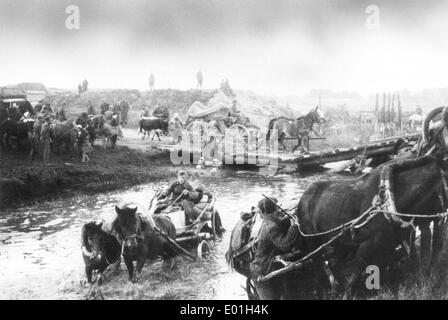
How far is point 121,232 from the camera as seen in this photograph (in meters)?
5.06

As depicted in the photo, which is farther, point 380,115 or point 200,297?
point 380,115

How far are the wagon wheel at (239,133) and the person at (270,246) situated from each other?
266 centimetres

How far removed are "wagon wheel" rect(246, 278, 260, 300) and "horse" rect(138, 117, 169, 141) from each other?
443cm

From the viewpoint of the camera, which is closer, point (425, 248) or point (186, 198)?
point (425, 248)

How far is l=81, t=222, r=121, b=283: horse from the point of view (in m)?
4.95

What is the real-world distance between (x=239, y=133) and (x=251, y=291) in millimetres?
3402

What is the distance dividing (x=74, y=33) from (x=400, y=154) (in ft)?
15.1

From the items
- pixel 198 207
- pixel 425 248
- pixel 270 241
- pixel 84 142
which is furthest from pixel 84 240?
pixel 425 248

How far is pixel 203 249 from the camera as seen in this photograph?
18.3 ft

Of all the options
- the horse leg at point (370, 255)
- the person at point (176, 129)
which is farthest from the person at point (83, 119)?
the horse leg at point (370, 255)

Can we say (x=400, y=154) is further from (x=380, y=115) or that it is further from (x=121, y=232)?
(x=121, y=232)

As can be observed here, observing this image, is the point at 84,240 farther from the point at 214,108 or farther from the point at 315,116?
the point at 315,116

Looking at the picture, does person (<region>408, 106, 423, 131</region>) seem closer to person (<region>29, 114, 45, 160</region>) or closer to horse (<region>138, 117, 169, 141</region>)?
horse (<region>138, 117, 169, 141</region>)

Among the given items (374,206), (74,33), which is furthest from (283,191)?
(74,33)
